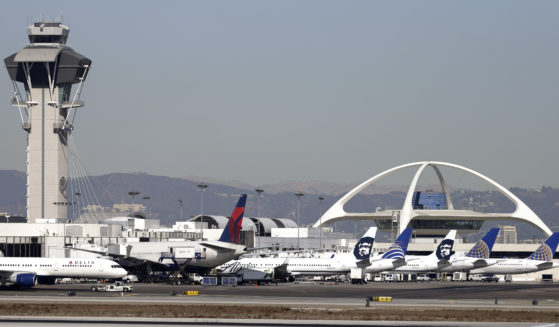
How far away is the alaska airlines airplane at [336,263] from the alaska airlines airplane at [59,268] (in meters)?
28.6

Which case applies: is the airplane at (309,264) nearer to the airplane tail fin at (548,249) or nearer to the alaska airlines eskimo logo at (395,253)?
the alaska airlines eskimo logo at (395,253)

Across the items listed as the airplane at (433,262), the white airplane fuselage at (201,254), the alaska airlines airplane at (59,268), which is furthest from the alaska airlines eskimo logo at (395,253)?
the alaska airlines airplane at (59,268)

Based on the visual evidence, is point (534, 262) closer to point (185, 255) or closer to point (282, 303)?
point (185, 255)

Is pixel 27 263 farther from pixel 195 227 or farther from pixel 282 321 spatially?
pixel 195 227

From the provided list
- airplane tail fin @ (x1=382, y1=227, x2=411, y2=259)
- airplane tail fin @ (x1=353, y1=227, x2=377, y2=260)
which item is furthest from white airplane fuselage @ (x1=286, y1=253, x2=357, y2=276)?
airplane tail fin @ (x1=382, y1=227, x2=411, y2=259)

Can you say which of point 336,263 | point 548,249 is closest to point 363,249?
point 336,263

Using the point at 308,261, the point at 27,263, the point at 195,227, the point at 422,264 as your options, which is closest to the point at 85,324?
the point at 27,263

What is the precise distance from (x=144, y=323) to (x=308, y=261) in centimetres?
7502

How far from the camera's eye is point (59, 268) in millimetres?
106562

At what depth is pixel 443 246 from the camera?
137 metres

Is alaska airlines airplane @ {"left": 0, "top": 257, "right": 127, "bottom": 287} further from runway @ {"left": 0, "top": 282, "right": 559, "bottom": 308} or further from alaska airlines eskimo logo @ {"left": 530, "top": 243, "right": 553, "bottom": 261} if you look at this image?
alaska airlines eskimo logo @ {"left": 530, "top": 243, "right": 553, "bottom": 261}

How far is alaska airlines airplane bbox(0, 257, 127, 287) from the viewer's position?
10531 cm

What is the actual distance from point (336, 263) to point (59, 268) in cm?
3908

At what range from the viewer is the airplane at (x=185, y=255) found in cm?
11538
